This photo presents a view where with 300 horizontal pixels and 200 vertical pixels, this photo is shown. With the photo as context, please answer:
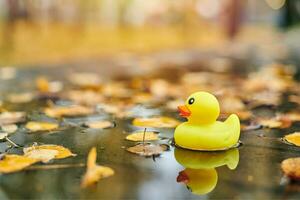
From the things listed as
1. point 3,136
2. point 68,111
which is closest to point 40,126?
point 3,136

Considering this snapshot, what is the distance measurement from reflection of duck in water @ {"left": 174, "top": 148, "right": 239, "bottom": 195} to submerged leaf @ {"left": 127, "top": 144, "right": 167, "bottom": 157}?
0.08m

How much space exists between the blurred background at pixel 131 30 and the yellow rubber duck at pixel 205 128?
12.8 ft

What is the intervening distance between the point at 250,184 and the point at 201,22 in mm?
8633

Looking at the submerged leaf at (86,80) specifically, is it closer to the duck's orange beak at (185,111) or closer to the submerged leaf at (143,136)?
the submerged leaf at (143,136)

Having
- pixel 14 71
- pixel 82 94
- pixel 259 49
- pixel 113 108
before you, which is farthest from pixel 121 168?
pixel 259 49

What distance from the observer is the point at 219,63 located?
677 centimetres

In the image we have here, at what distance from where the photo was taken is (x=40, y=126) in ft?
9.89

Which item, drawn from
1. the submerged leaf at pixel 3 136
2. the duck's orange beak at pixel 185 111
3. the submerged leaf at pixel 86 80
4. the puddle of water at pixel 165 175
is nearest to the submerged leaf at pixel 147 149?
the puddle of water at pixel 165 175

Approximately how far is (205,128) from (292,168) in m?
0.46

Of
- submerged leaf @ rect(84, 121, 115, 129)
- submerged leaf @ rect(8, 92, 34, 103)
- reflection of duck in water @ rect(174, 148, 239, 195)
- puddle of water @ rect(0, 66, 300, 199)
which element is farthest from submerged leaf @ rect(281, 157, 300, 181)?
submerged leaf @ rect(8, 92, 34, 103)

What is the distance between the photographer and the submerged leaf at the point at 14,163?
7.11 ft

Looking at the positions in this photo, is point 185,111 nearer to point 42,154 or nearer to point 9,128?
point 42,154

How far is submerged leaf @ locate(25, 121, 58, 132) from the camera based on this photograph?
2.95 meters

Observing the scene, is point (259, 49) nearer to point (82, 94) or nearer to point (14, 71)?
point (14, 71)
